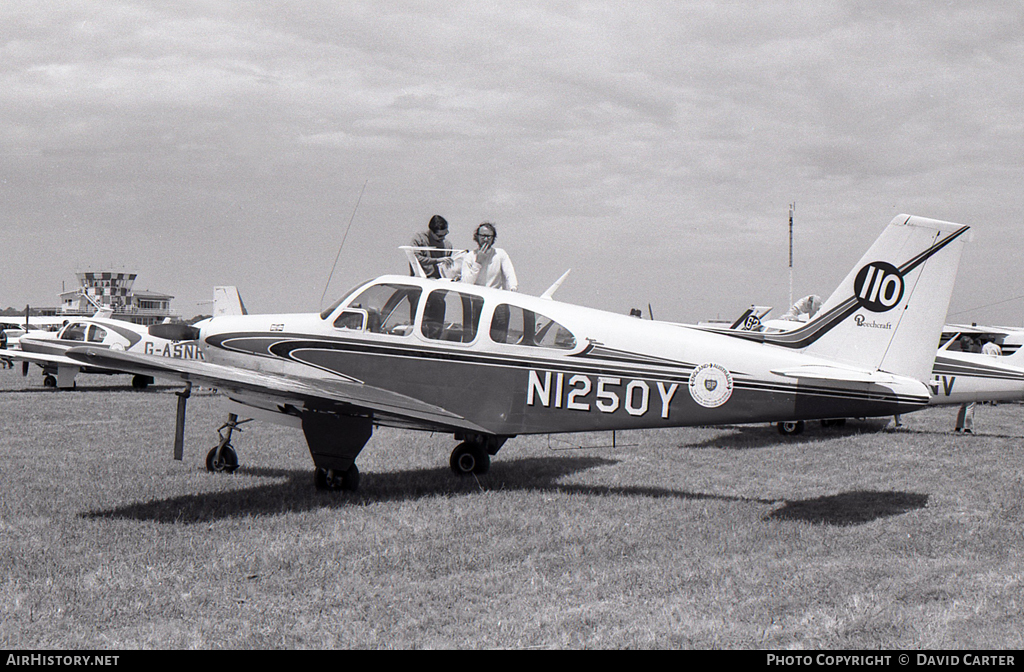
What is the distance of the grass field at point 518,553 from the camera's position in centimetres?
416

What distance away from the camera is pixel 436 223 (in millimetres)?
10195

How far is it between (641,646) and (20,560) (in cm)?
413

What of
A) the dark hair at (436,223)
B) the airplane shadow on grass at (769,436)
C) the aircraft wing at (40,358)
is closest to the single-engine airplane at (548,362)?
the dark hair at (436,223)

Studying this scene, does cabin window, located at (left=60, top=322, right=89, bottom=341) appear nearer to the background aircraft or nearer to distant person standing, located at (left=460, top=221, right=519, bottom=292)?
distant person standing, located at (left=460, top=221, right=519, bottom=292)

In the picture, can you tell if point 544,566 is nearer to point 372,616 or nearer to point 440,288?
point 372,616

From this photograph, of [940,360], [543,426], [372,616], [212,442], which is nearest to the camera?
[372,616]

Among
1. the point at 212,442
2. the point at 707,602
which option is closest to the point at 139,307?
the point at 212,442

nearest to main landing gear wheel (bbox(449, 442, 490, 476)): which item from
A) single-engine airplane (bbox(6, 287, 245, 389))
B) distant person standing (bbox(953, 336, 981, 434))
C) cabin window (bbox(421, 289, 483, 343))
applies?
cabin window (bbox(421, 289, 483, 343))

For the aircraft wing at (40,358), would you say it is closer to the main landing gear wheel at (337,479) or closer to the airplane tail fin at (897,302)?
the main landing gear wheel at (337,479)

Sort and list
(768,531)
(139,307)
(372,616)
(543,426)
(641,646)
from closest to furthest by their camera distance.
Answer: (641,646) → (372,616) → (768,531) → (543,426) → (139,307)

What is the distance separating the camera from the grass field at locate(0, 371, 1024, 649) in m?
4.16

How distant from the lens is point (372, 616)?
4371mm

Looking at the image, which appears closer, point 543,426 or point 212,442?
point 543,426

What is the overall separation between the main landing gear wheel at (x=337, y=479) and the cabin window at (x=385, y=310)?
55.3 inches
